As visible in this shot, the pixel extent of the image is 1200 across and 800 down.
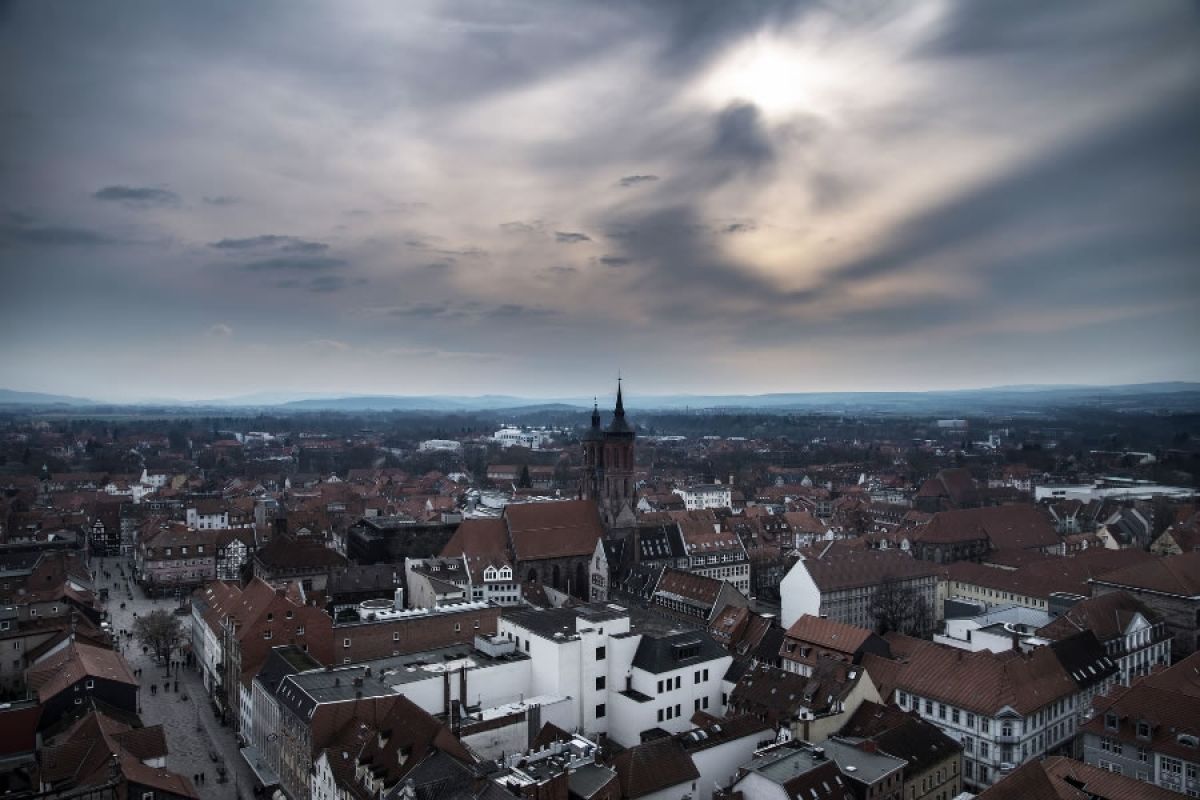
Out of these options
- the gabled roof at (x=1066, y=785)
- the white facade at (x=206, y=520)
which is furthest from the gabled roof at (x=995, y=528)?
the white facade at (x=206, y=520)

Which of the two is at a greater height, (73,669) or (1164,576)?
(1164,576)

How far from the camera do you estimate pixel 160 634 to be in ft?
212

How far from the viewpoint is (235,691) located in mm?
53656

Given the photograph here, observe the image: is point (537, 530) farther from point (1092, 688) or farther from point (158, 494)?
point (158, 494)

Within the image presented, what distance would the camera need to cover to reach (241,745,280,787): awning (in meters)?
44.3

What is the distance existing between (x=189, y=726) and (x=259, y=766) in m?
10.1

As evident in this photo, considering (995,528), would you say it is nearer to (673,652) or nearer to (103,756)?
(673,652)

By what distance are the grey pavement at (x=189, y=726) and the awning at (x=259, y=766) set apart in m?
0.68

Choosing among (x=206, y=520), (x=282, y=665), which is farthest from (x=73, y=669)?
(x=206, y=520)

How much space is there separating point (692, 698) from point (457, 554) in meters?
30.2

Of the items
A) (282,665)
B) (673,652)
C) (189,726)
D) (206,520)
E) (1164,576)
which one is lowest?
(189,726)

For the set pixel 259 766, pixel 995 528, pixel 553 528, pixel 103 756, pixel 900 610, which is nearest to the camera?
pixel 103 756

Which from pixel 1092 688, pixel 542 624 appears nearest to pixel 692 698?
pixel 542 624

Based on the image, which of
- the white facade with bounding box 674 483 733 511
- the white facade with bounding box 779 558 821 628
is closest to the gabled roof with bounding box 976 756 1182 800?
the white facade with bounding box 779 558 821 628
